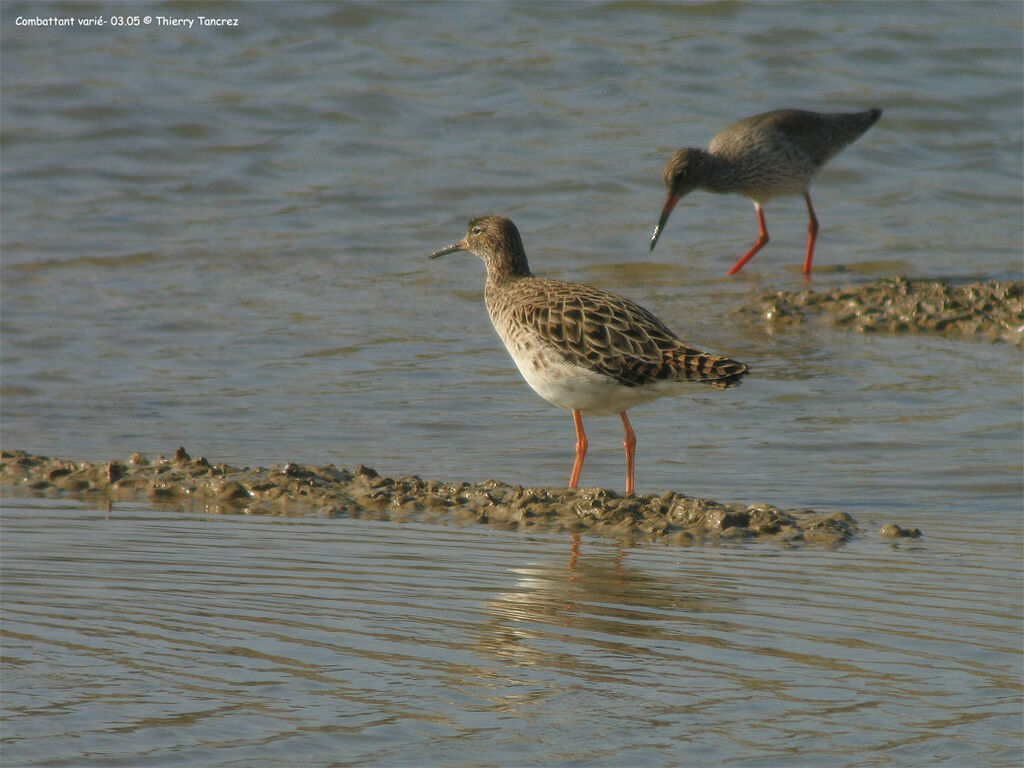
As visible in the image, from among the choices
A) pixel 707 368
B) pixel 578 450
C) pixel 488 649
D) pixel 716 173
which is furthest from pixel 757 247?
pixel 488 649

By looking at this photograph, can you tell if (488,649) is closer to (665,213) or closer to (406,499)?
(406,499)

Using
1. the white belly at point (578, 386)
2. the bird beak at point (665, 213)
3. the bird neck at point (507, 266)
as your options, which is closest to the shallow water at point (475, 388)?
the bird beak at point (665, 213)

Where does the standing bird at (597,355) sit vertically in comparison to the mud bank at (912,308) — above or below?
below

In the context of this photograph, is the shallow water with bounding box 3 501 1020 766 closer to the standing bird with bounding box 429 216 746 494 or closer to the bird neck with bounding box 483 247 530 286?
the standing bird with bounding box 429 216 746 494

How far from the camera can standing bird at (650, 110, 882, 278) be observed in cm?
1248

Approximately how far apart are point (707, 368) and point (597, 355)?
0.49 metres

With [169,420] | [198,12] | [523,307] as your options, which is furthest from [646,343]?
[198,12]

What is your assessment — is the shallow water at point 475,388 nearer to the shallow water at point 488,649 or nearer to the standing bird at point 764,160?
the shallow water at point 488,649

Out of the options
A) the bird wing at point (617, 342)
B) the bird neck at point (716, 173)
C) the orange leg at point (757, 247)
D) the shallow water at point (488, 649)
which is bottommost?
the shallow water at point (488, 649)

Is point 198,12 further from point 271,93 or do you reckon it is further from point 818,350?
point 818,350

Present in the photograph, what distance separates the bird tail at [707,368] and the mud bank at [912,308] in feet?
12.6

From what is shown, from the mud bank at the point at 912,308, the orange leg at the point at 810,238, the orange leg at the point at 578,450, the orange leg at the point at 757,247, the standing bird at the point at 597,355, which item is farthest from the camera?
the orange leg at the point at 810,238

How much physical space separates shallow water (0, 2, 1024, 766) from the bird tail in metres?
0.58

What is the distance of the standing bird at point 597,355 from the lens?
635 centimetres
